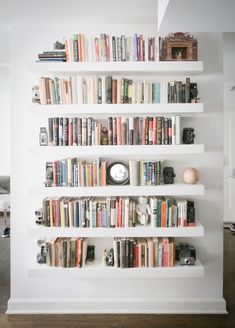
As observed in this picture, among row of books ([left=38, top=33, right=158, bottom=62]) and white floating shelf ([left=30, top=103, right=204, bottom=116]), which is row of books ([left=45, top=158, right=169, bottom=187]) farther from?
row of books ([left=38, top=33, right=158, bottom=62])

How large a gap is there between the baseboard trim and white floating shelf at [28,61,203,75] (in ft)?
6.43

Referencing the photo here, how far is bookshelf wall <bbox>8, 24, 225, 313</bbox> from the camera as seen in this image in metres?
2.68

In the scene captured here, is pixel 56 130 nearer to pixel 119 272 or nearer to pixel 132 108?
pixel 132 108

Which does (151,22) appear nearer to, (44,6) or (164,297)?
(44,6)

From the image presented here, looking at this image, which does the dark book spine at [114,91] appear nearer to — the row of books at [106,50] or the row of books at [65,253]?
the row of books at [106,50]

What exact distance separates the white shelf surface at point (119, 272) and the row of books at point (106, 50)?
1678mm

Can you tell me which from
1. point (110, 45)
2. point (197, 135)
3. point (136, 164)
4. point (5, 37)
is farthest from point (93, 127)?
point (5, 37)

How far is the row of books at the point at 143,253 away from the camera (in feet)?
8.96

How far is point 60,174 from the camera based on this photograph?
2.74 meters

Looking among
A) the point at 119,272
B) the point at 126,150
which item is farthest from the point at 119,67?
the point at 119,272

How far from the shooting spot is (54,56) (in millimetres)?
2686

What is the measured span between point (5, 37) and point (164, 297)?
283 centimetres

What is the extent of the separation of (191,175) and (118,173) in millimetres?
600

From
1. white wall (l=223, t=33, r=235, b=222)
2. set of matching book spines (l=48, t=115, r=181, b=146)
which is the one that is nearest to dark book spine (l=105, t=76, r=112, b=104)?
set of matching book spines (l=48, t=115, r=181, b=146)
